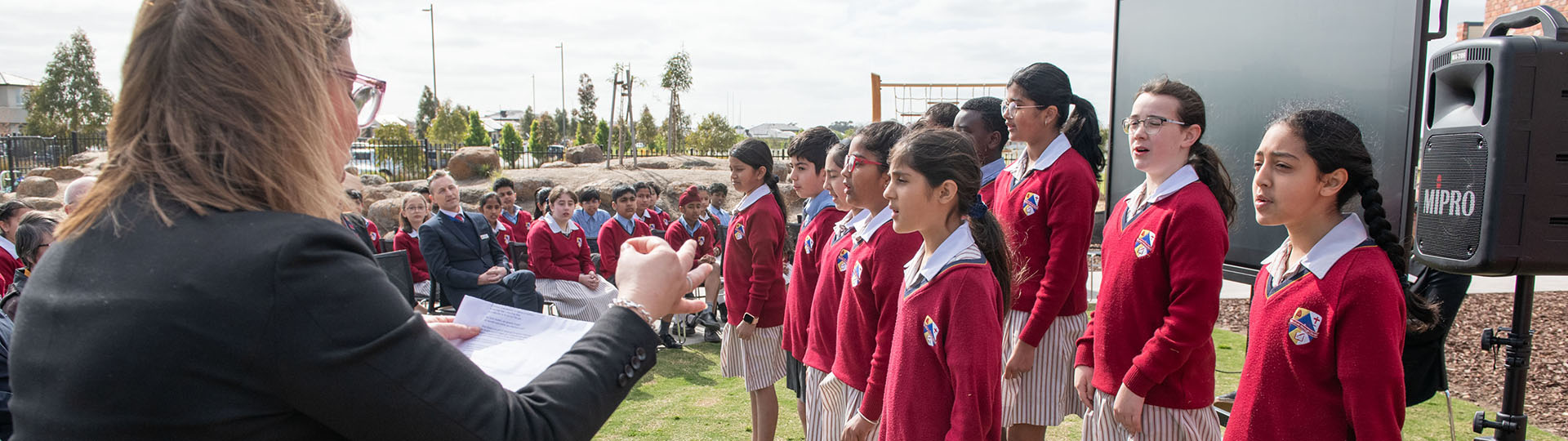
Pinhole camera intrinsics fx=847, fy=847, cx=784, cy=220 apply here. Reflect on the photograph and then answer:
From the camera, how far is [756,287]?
4.07 meters

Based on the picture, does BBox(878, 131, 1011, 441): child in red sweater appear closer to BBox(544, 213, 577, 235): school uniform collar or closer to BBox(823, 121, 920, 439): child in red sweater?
BBox(823, 121, 920, 439): child in red sweater

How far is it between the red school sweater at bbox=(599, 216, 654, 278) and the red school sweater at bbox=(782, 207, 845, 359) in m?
4.40

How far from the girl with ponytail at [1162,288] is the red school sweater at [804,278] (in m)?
1.17

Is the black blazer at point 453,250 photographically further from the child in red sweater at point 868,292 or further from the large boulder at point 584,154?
the large boulder at point 584,154

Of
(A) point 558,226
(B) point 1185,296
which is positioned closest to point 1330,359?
(B) point 1185,296

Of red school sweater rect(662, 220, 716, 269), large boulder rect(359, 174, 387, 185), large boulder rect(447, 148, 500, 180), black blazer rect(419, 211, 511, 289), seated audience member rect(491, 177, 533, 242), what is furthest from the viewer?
large boulder rect(447, 148, 500, 180)

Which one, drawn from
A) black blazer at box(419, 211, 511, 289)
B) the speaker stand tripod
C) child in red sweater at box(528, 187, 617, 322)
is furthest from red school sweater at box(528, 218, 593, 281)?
the speaker stand tripod

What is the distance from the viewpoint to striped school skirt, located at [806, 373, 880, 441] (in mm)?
2842

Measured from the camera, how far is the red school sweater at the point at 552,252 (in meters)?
7.39

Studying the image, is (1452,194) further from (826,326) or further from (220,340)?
(220,340)

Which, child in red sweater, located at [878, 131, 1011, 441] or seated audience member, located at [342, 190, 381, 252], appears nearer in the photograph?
child in red sweater, located at [878, 131, 1011, 441]

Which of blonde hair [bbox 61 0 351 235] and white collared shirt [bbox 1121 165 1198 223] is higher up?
blonde hair [bbox 61 0 351 235]

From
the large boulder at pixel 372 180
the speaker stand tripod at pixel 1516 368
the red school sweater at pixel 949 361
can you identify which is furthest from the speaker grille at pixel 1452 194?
the large boulder at pixel 372 180

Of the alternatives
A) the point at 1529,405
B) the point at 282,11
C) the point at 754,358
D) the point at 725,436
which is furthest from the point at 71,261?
the point at 1529,405
